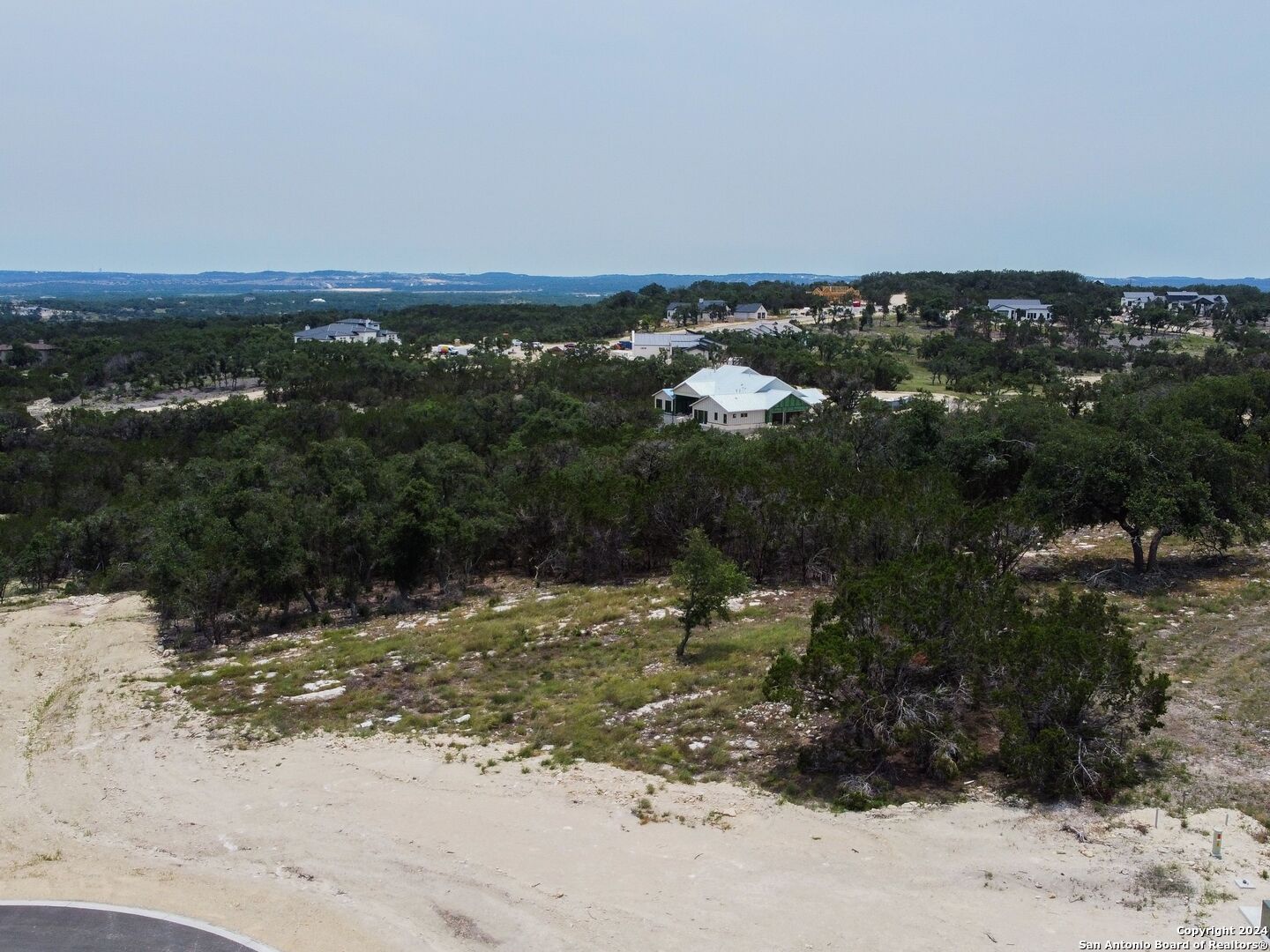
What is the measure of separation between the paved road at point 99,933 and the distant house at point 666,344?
256 ft

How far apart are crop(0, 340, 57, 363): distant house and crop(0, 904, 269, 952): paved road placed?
110880 millimetres

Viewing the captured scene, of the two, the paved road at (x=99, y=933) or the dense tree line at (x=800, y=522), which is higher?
the dense tree line at (x=800, y=522)

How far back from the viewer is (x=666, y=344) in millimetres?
91188

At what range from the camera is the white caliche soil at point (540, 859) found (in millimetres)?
11336

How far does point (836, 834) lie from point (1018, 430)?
28.1m

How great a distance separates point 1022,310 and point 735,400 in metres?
77.0

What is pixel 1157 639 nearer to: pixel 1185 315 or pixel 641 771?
pixel 641 771

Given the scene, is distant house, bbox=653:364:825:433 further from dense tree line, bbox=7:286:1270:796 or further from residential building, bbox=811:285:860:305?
residential building, bbox=811:285:860:305

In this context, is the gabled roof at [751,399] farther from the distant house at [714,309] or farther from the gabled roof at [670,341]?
the distant house at [714,309]

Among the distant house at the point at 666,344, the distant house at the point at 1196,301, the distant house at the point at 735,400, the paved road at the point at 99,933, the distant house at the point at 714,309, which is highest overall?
the distant house at the point at 1196,301

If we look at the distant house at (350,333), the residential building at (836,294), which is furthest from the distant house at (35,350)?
the residential building at (836,294)

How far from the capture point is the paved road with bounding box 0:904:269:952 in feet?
37.4

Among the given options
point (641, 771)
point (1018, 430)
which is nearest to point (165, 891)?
point (641, 771)

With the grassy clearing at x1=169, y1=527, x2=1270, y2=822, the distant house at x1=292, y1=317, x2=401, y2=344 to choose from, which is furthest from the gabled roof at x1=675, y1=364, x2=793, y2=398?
the distant house at x1=292, y1=317, x2=401, y2=344
